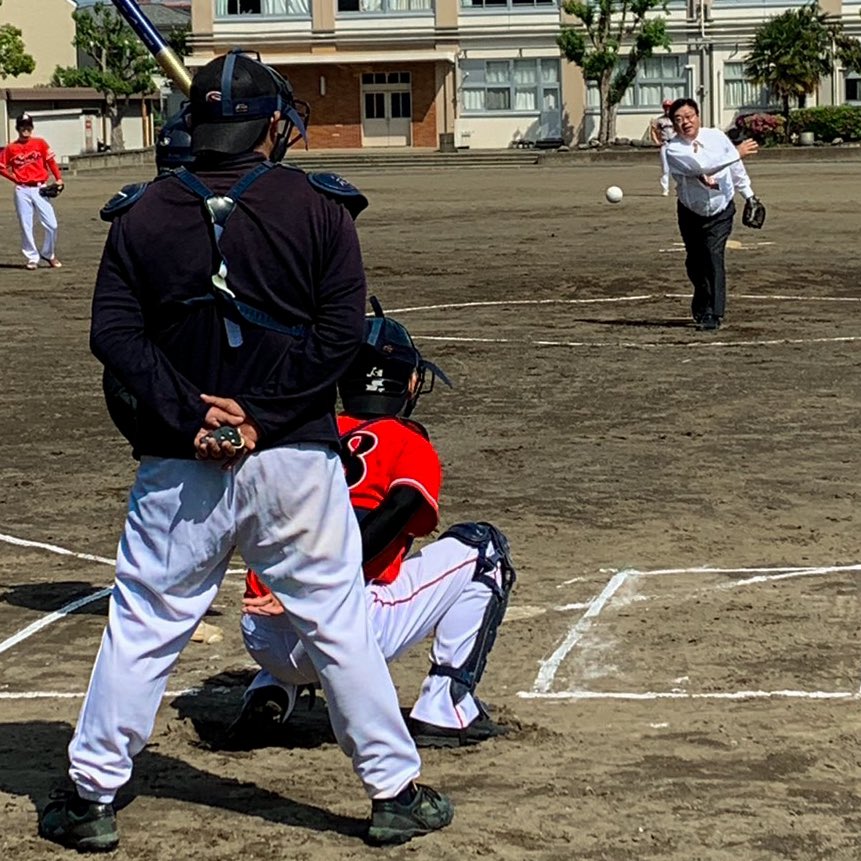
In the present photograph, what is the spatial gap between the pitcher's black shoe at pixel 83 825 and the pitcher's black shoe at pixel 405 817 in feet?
2.29

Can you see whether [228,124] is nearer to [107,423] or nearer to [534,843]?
[534,843]

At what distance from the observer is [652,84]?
72250 millimetres

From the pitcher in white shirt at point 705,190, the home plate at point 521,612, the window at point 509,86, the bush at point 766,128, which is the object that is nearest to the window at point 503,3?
the window at point 509,86

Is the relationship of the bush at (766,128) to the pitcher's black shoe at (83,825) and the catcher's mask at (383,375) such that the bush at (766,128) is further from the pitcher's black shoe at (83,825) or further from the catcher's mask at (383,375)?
the pitcher's black shoe at (83,825)

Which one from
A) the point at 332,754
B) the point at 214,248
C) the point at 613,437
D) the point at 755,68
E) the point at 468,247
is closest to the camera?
the point at 214,248

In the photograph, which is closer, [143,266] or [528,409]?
[143,266]

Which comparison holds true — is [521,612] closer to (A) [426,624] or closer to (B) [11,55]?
(A) [426,624]

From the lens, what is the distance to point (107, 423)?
12.3 meters

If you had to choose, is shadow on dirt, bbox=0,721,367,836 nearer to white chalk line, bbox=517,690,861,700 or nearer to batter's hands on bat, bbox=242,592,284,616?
batter's hands on bat, bbox=242,592,284,616

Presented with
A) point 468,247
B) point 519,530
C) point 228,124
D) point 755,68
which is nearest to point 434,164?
point 755,68

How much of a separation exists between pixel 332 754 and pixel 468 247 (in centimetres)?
2073

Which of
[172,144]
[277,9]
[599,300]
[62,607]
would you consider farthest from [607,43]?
[172,144]

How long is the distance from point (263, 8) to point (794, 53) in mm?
22388

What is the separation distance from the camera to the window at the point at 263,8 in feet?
240
